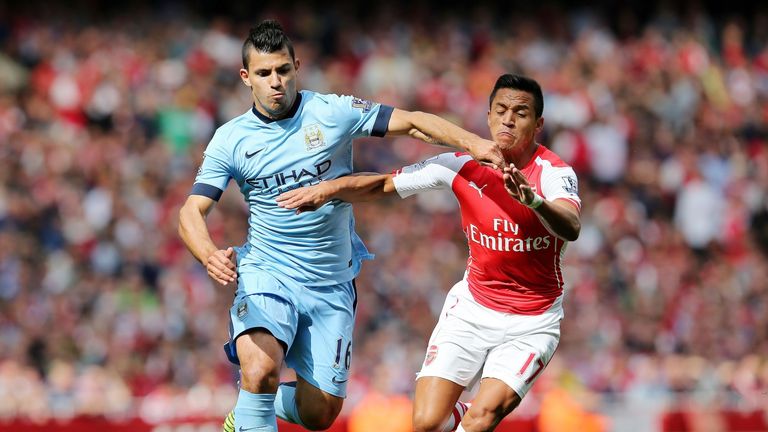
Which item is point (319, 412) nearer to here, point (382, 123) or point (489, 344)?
point (489, 344)

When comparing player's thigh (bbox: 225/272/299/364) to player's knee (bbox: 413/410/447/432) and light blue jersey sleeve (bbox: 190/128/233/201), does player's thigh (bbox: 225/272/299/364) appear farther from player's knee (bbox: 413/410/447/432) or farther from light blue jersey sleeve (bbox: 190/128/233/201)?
player's knee (bbox: 413/410/447/432)

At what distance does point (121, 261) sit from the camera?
16344 millimetres

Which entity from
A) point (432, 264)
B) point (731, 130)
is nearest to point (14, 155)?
point (432, 264)

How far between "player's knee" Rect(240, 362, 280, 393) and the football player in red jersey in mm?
984

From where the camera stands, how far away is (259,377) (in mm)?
7961

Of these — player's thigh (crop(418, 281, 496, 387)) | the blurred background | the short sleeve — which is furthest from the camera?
the blurred background

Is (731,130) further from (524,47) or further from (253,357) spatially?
(253,357)

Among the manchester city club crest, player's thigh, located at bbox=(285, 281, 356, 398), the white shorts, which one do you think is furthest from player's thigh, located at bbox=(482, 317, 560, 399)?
the manchester city club crest

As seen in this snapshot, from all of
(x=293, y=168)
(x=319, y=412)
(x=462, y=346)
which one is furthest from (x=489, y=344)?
(x=293, y=168)

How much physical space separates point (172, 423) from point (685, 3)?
559 inches

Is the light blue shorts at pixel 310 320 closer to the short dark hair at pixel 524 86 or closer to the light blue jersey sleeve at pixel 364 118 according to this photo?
the light blue jersey sleeve at pixel 364 118

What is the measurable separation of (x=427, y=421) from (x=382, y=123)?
1.96m

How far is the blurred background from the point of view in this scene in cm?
1484

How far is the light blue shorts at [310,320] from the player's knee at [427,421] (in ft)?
2.39
